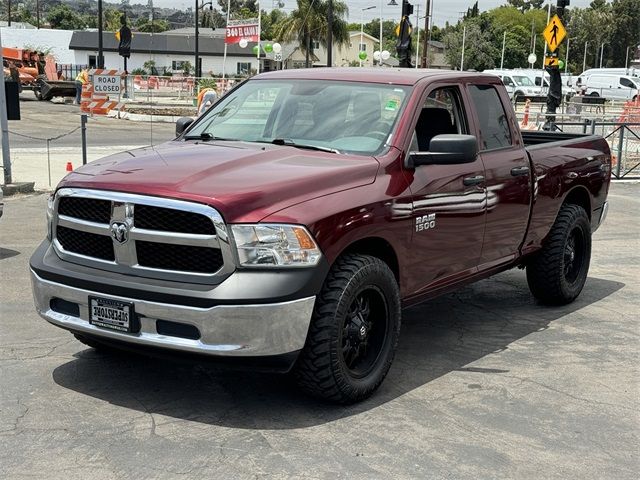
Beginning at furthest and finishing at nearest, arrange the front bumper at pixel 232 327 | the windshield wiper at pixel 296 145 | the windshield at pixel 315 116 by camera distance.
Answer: the windshield at pixel 315 116 < the windshield wiper at pixel 296 145 < the front bumper at pixel 232 327

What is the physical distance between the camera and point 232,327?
14.8 feet

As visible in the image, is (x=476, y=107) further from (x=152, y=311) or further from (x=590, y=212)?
(x=152, y=311)

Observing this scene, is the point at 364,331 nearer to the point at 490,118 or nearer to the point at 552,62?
the point at 490,118

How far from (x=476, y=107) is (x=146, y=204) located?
296cm

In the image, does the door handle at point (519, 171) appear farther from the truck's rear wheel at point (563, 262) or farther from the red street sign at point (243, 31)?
the red street sign at point (243, 31)

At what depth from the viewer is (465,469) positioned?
14.3 feet

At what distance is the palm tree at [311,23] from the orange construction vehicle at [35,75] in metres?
28.2

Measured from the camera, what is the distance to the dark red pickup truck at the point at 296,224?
4.57m

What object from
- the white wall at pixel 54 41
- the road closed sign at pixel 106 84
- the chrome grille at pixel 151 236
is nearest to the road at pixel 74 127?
the road closed sign at pixel 106 84

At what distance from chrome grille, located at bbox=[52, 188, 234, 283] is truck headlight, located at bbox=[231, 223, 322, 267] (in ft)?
0.26

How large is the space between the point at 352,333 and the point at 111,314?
138cm

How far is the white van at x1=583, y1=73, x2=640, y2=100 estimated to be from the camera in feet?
178

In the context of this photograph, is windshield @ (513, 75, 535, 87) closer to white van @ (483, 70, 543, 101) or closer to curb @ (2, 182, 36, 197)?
white van @ (483, 70, 543, 101)

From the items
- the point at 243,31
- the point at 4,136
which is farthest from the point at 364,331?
the point at 243,31
